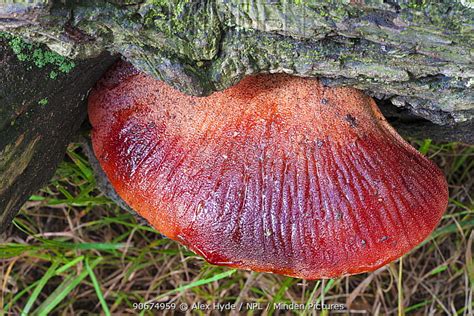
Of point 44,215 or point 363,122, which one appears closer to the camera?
point 363,122

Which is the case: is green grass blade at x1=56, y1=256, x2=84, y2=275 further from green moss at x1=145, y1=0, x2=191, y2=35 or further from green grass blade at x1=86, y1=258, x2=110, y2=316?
green moss at x1=145, y1=0, x2=191, y2=35

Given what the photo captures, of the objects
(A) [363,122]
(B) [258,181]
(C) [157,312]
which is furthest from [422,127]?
(C) [157,312]

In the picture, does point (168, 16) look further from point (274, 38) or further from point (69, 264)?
point (69, 264)

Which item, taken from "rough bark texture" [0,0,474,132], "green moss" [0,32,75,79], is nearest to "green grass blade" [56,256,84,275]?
"green moss" [0,32,75,79]

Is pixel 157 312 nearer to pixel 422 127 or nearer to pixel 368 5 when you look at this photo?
pixel 422 127

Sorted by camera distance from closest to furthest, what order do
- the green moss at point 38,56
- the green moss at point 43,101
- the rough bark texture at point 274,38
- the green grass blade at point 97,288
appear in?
the rough bark texture at point 274,38, the green moss at point 38,56, the green moss at point 43,101, the green grass blade at point 97,288

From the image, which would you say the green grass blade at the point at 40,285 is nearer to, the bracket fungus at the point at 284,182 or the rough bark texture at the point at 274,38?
the bracket fungus at the point at 284,182

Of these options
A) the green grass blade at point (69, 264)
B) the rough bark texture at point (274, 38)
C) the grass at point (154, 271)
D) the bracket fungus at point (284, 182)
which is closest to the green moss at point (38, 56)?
the rough bark texture at point (274, 38)
